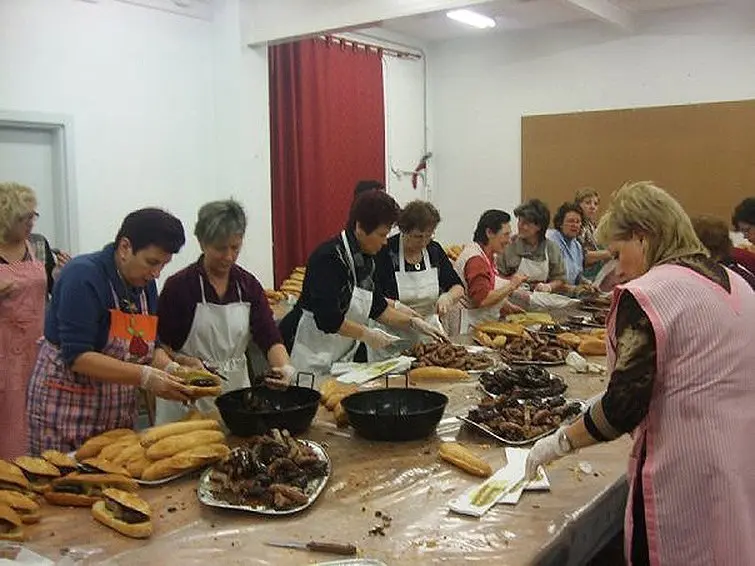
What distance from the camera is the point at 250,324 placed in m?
3.59

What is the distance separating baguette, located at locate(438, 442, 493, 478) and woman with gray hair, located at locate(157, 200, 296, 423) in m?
0.92

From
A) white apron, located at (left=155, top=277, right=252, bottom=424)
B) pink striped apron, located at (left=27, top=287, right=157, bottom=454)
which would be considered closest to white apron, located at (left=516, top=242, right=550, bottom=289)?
white apron, located at (left=155, top=277, right=252, bottom=424)

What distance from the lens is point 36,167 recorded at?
5691 mm

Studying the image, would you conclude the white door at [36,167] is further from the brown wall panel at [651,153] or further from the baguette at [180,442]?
the brown wall panel at [651,153]

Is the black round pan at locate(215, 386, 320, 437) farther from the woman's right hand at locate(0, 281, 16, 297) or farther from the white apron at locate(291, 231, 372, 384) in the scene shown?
the woman's right hand at locate(0, 281, 16, 297)

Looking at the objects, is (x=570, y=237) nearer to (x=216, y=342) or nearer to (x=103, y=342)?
(x=216, y=342)

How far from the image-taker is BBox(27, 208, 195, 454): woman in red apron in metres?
2.80

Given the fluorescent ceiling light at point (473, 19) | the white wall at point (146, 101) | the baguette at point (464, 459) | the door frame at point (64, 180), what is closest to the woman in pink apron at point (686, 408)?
the baguette at point (464, 459)

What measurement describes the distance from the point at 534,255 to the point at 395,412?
339 centimetres

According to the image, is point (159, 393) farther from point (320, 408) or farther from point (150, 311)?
point (320, 408)

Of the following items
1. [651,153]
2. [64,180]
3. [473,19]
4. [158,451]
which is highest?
[473,19]

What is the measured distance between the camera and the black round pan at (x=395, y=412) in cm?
276

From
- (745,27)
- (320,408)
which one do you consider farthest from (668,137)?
(320,408)

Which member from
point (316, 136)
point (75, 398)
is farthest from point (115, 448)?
point (316, 136)
